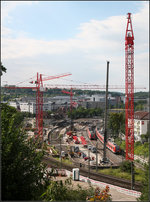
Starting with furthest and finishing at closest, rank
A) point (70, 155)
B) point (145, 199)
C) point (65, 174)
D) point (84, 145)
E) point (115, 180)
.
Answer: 1. point (84, 145)
2. point (70, 155)
3. point (65, 174)
4. point (115, 180)
5. point (145, 199)

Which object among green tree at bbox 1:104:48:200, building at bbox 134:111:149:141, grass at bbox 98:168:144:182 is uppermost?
green tree at bbox 1:104:48:200

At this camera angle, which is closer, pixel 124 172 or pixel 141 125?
pixel 124 172

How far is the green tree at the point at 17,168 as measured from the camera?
396 centimetres

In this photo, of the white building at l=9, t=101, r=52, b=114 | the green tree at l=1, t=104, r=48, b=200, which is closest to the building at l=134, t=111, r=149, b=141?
the green tree at l=1, t=104, r=48, b=200

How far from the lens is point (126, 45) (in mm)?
16438

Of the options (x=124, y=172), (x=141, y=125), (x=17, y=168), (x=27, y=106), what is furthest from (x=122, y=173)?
(x=27, y=106)

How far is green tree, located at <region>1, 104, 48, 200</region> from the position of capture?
13.0ft

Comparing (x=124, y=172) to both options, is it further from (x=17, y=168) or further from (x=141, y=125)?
(x=141, y=125)

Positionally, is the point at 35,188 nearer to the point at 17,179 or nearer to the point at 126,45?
the point at 17,179

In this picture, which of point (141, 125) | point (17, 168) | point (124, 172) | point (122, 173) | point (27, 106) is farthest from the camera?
point (27, 106)

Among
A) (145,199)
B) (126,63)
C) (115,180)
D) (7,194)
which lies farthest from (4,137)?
(126,63)

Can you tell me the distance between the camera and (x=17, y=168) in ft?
13.7

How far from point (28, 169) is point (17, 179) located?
1.31 ft

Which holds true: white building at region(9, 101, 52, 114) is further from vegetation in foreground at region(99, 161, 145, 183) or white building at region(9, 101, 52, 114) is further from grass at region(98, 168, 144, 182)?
vegetation in foreground at region(99, 161, 145, 183)
